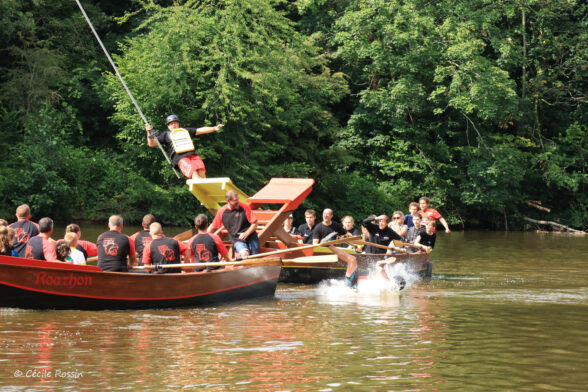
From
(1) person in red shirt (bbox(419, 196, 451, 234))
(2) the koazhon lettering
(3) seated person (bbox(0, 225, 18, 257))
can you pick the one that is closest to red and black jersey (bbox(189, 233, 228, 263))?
(2) the koazhon lettering

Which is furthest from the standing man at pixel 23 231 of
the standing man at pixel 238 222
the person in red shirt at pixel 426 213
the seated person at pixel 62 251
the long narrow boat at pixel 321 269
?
the person in red shirt at pixel 426 213

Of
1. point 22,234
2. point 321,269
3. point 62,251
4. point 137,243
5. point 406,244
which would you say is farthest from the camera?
point 406,244

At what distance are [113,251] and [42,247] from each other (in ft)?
3.33

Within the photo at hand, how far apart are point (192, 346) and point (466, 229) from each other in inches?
1218

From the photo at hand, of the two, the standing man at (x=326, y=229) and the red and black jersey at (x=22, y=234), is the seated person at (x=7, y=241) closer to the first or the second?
the red and black jersey at (x=22, y=234)

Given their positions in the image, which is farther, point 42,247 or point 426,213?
point 426,213

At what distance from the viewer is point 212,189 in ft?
51.1

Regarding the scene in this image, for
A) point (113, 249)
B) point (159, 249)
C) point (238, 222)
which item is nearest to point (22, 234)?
point (113, 249)

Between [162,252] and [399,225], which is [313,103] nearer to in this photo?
[399,225]

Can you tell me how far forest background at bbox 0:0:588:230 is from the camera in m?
31.9

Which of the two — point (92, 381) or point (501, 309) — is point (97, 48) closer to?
point (501, 309)

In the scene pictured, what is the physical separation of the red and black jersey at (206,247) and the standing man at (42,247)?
2340 millimetres

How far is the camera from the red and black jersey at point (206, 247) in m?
13.3

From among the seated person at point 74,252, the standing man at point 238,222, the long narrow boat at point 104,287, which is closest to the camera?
the long narrow boat at point 104,287
